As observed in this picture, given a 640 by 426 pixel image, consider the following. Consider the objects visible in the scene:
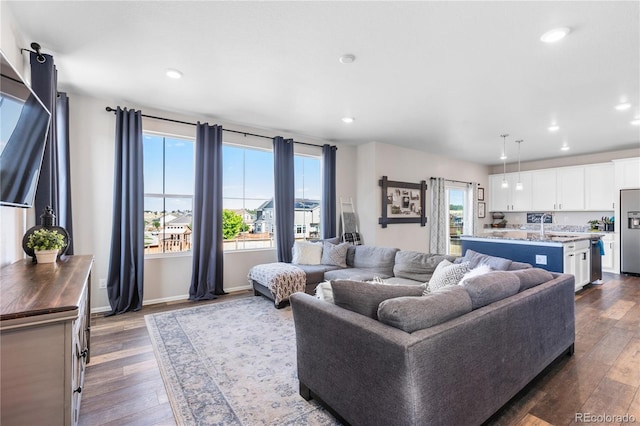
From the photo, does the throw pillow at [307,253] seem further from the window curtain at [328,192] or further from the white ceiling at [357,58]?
the white ceiling at [357,58]

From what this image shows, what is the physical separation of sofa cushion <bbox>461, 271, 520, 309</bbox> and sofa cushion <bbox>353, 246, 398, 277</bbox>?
2.19 meters

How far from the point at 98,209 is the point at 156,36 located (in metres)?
2.39

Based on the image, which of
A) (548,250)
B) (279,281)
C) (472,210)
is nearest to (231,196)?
(279,281)

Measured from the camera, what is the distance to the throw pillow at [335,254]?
184 inches

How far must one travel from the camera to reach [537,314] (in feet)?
6.82

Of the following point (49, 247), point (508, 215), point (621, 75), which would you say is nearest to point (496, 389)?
point (49, 247)

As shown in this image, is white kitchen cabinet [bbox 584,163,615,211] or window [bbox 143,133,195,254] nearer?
window [bbox 143,133,195,254]

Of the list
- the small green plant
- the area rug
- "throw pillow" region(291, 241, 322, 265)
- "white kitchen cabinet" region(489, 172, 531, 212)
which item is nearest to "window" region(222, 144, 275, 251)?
"throw pillow" region(291, 241, 322, 265)

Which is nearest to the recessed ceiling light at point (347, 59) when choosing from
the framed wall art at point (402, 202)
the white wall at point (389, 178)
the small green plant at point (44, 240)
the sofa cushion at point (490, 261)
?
the sofa cushion at point (490, 261)

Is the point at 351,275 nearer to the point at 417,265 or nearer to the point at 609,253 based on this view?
the point at 417,265

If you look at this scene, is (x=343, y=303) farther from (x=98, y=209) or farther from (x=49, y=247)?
(x=98, y=209)

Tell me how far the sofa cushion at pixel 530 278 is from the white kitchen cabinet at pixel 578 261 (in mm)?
2479

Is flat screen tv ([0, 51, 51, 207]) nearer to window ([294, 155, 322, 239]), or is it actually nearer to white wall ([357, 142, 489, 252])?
window ([294, 155, 322, 239])

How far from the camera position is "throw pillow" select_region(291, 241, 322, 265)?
468 cm
